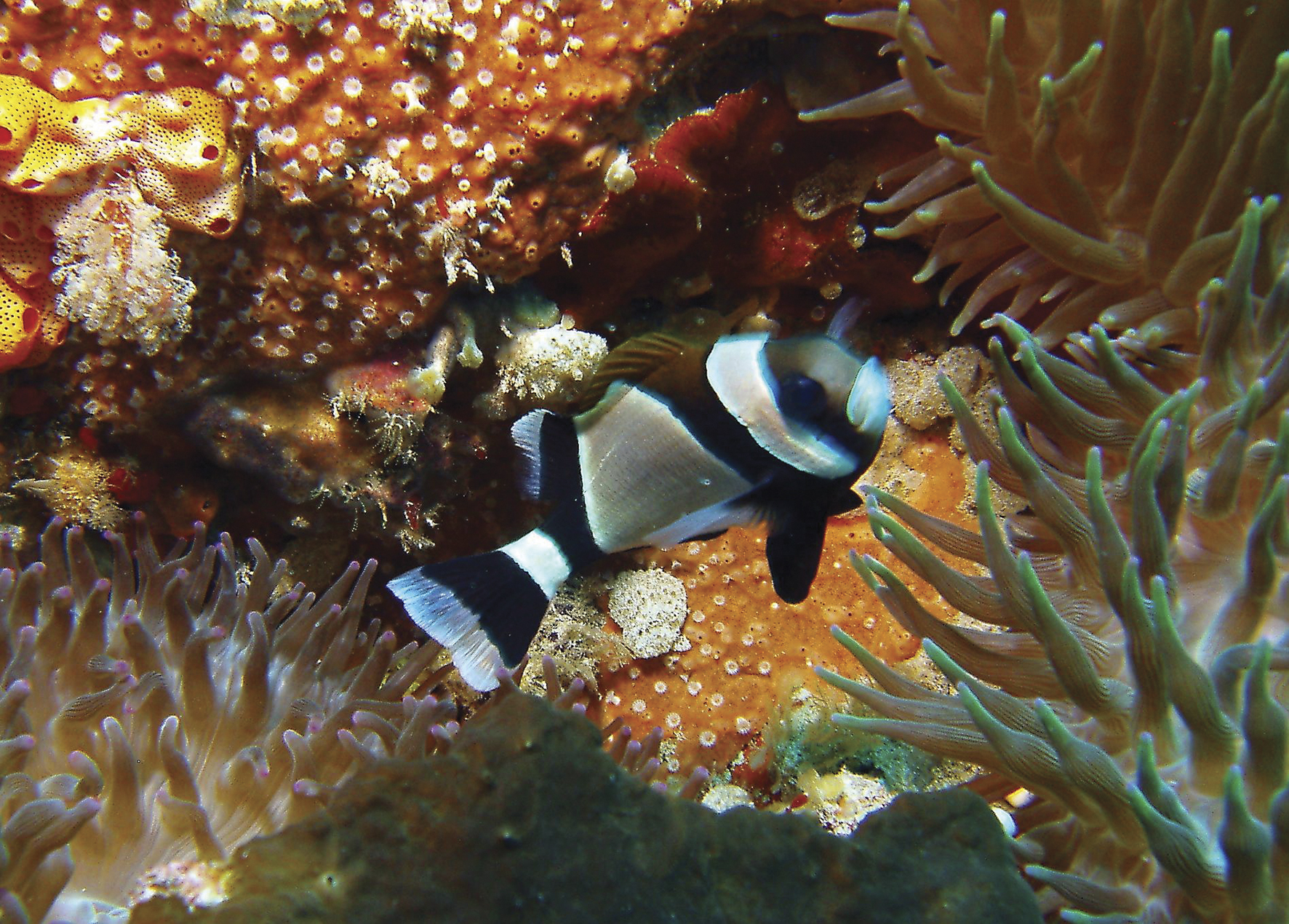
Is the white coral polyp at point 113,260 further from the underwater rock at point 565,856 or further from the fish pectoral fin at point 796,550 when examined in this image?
the fish pectoral fin at point 796,550

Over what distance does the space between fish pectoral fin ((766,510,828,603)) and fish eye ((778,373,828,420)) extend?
0.26m

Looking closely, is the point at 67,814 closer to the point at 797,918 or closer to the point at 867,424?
the point at 797,918

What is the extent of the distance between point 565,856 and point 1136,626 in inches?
48.5

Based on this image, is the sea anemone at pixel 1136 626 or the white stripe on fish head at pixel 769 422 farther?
the white stripe on fish head at pixel 769 422

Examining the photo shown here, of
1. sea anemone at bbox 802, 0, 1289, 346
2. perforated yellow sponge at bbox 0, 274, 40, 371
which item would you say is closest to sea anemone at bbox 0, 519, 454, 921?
perforated yellow sponge at bbox 0, 274, 40, 371

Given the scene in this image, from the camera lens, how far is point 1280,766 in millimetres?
1460

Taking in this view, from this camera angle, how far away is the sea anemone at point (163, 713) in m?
1.71

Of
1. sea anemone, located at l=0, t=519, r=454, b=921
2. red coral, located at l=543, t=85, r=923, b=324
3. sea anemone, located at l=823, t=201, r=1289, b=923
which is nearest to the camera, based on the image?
sea anemone, located at l=823, t=201, r=1289, b=923

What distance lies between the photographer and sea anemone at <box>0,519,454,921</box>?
1706 millimetres

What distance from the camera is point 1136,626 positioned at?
1.59 m

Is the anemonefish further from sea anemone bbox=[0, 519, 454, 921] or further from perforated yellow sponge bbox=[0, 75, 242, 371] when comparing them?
perforated yellow sponge bbox=[0, 75, 242, 371]

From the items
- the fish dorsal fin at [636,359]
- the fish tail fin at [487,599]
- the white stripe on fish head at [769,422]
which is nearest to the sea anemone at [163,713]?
the fish tail fin at [487,599]

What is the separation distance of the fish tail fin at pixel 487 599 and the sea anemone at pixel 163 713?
189mm

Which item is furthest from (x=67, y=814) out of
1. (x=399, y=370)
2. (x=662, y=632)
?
(x=662, y=632)
